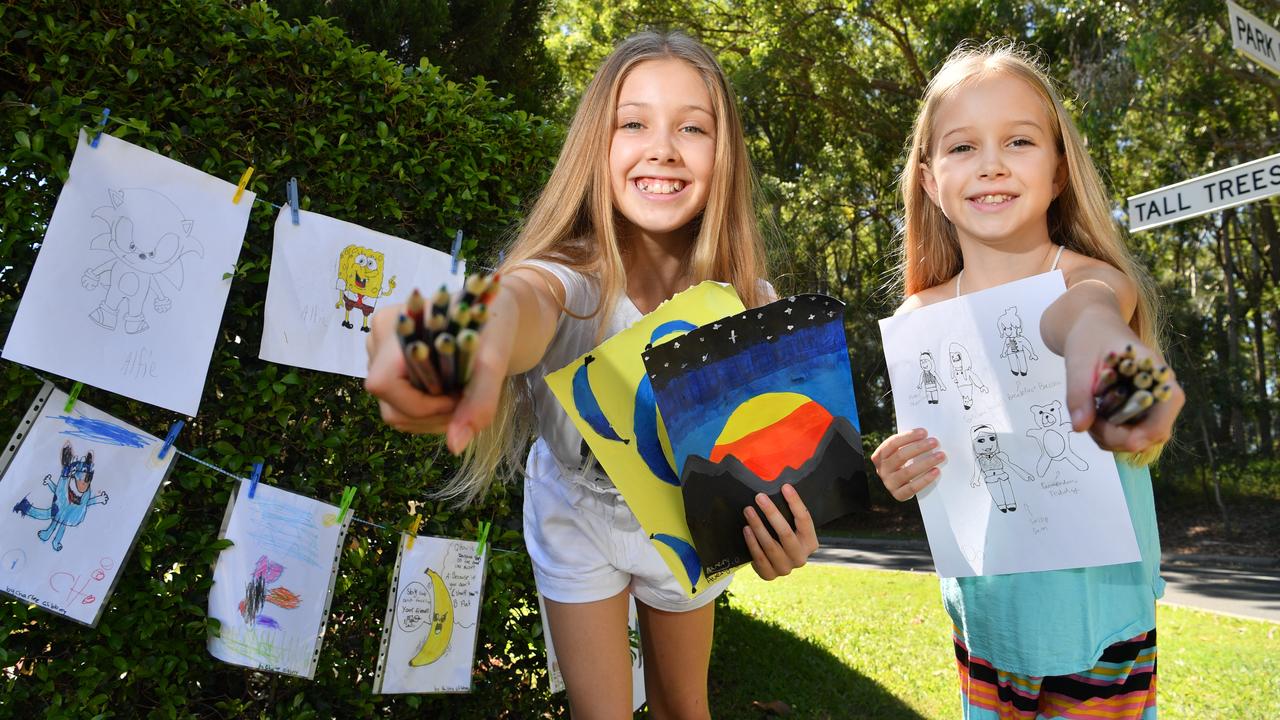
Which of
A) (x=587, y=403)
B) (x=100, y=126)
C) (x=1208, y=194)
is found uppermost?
(x=1208, y=194)

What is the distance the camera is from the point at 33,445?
226 centimetres

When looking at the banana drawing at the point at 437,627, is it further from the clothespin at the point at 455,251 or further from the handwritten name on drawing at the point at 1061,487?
the handwritten name on drawing at the point at 1061,487

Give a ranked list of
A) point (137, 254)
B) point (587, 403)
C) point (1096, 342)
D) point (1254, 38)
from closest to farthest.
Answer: point (1096, 342)
point (587, 403)
point (137, 254)
point (1254, 38)

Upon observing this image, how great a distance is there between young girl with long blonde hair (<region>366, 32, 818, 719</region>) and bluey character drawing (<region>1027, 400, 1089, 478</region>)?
1.72 ft

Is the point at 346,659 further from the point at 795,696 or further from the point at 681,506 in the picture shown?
the point at 795,696

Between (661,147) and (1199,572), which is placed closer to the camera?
(661,147)

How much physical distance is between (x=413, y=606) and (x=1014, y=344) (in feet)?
6.94

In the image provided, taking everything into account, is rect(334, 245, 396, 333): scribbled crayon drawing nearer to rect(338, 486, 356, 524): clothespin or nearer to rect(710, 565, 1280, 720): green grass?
rect(338, 486, 356, 524): clothespin

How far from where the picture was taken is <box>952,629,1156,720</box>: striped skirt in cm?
178

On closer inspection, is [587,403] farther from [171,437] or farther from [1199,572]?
[1199,572]

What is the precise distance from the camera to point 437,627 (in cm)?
297

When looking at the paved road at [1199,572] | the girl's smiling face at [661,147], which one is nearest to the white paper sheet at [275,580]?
the girl's smiling face at [661,147]

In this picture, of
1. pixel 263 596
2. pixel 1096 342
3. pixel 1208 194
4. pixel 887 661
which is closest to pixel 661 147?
pixel 1096 342

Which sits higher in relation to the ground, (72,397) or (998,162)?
(998,162)
